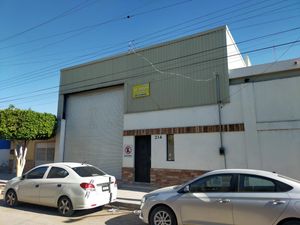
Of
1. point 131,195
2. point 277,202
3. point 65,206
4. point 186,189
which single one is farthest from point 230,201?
point 131,195

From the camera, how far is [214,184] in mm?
6148

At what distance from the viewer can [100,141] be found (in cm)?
1709

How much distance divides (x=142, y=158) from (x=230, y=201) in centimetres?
940

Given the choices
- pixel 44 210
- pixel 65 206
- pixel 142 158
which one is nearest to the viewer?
pixel 65 206

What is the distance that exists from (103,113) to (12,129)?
5379 millimetres

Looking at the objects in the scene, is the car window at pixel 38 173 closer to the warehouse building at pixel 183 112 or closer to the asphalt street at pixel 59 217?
the asphalt street at pixel 59 217

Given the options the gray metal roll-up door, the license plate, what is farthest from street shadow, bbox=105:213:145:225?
the gray metal roll-up door

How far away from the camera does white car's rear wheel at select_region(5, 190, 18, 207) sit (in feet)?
31.3

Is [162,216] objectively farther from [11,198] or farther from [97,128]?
[97,128]

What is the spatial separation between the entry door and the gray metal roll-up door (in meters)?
1.44

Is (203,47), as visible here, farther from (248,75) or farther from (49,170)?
(49,170)

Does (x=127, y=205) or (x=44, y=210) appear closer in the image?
(x=44, y=210)

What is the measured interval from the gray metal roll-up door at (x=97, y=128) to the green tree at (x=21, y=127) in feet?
6.49

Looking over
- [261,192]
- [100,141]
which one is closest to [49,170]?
[261,192]
